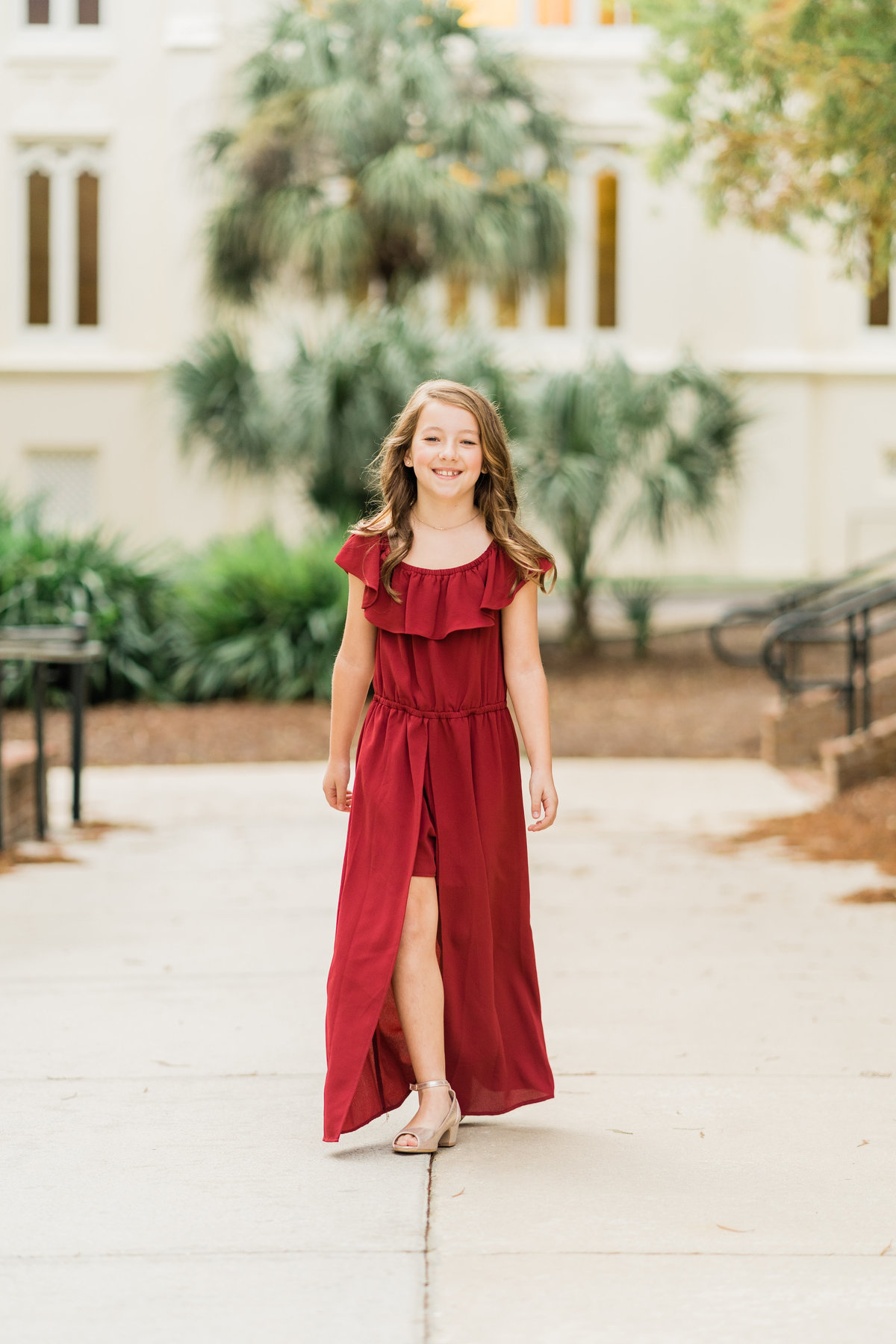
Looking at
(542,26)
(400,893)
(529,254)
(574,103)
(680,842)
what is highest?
(542,26)

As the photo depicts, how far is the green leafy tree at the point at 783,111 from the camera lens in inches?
317

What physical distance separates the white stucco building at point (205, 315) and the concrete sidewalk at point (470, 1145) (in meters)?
17.8

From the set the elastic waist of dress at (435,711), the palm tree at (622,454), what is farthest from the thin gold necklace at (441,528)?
the palm tree at (622,454)

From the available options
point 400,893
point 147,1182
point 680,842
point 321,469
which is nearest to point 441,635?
point 400,893

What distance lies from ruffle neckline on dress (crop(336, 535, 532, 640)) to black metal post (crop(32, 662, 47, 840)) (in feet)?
15.6

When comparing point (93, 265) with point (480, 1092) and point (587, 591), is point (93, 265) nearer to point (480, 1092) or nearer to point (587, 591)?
point (587, 591)

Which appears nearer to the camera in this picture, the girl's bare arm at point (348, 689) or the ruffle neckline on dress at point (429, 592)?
the ruffle neckline on dress at point (429, 592)

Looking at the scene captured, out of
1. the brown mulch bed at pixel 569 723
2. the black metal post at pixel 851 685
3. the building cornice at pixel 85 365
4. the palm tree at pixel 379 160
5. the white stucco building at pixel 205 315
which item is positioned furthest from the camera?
the building cornice at pixel 85 365

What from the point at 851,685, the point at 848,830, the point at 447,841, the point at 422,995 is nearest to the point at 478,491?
the point at 447,841

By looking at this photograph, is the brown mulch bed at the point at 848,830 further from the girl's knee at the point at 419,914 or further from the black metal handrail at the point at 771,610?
the girl's knee at the point at 419,914

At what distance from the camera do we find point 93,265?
83.5ft

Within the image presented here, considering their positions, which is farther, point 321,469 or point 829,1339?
point 321,469

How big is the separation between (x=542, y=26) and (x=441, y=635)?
22.8 m

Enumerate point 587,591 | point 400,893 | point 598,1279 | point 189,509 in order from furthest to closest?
1. point 189,509
2. point 587,591
3. point 400,893
4. point 598,1279
